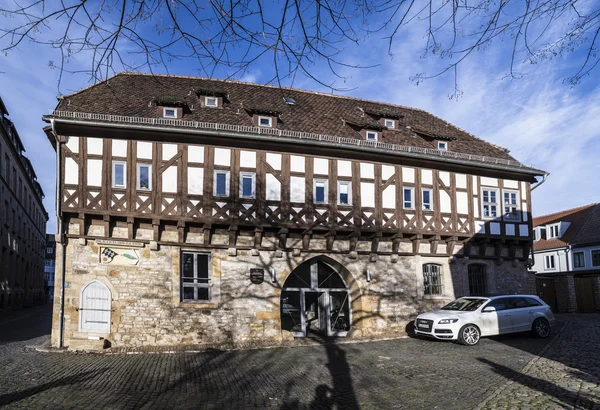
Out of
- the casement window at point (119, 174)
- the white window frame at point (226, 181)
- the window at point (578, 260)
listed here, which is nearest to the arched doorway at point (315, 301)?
the white window frame at point (226, 181)

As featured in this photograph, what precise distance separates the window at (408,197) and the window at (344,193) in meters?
2.21

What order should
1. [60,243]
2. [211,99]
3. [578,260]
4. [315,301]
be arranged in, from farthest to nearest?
[578,260] → [211,99] → [315,301] → [60,243]

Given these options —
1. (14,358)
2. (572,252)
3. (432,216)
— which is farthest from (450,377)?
(572,252)

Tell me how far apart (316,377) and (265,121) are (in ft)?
32.8

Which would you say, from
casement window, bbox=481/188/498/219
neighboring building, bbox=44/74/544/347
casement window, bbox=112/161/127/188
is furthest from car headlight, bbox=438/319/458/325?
casement window, bbox=112/161/127/188

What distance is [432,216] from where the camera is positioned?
1914 centimetres

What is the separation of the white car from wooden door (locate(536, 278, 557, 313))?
1116 cm

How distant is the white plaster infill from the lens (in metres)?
15.5

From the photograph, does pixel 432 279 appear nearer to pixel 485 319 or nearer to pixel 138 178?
pixel 485 319

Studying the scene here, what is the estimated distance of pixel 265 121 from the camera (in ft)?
59.5

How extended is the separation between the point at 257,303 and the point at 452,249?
788 cm

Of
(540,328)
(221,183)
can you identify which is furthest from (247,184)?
(540,328)

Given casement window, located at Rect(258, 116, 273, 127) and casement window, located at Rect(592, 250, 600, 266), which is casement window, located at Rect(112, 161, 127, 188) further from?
casement window, located at Rect(592, 250, 600, 266)

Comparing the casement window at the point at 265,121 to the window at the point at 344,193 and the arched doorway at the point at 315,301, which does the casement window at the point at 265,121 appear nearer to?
the window at the point at 344,193
